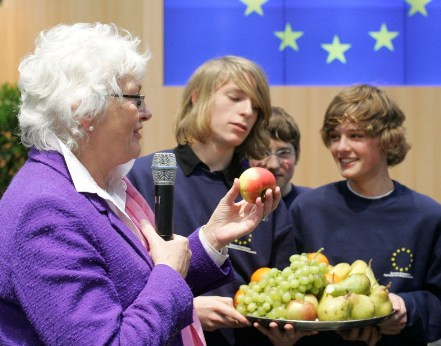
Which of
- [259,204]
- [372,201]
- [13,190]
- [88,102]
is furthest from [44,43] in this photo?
[372,201]

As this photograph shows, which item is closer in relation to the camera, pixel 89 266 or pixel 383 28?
pixel 89 266

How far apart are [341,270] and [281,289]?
23 centimetres

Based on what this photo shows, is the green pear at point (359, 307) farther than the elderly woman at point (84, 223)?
Yes

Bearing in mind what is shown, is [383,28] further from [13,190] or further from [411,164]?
[13,190]

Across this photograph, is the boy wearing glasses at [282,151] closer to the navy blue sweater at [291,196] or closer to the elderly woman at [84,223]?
the navy blue sweater at [291,196]

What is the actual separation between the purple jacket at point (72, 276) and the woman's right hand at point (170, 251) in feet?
0.12

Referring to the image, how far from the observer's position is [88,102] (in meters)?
1.60

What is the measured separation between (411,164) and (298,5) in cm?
112

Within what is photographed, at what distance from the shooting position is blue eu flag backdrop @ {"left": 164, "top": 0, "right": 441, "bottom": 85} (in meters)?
4.74

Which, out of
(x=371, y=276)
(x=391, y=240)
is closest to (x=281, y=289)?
(x=371, y=276)

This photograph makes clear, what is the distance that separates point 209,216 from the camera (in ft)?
8.38

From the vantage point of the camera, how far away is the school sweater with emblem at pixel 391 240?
2551 mm

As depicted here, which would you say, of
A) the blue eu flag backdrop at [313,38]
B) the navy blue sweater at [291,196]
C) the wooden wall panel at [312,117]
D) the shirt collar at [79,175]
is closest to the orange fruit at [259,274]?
the shirt collar at [79,175]

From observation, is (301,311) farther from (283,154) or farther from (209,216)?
(283,154)
